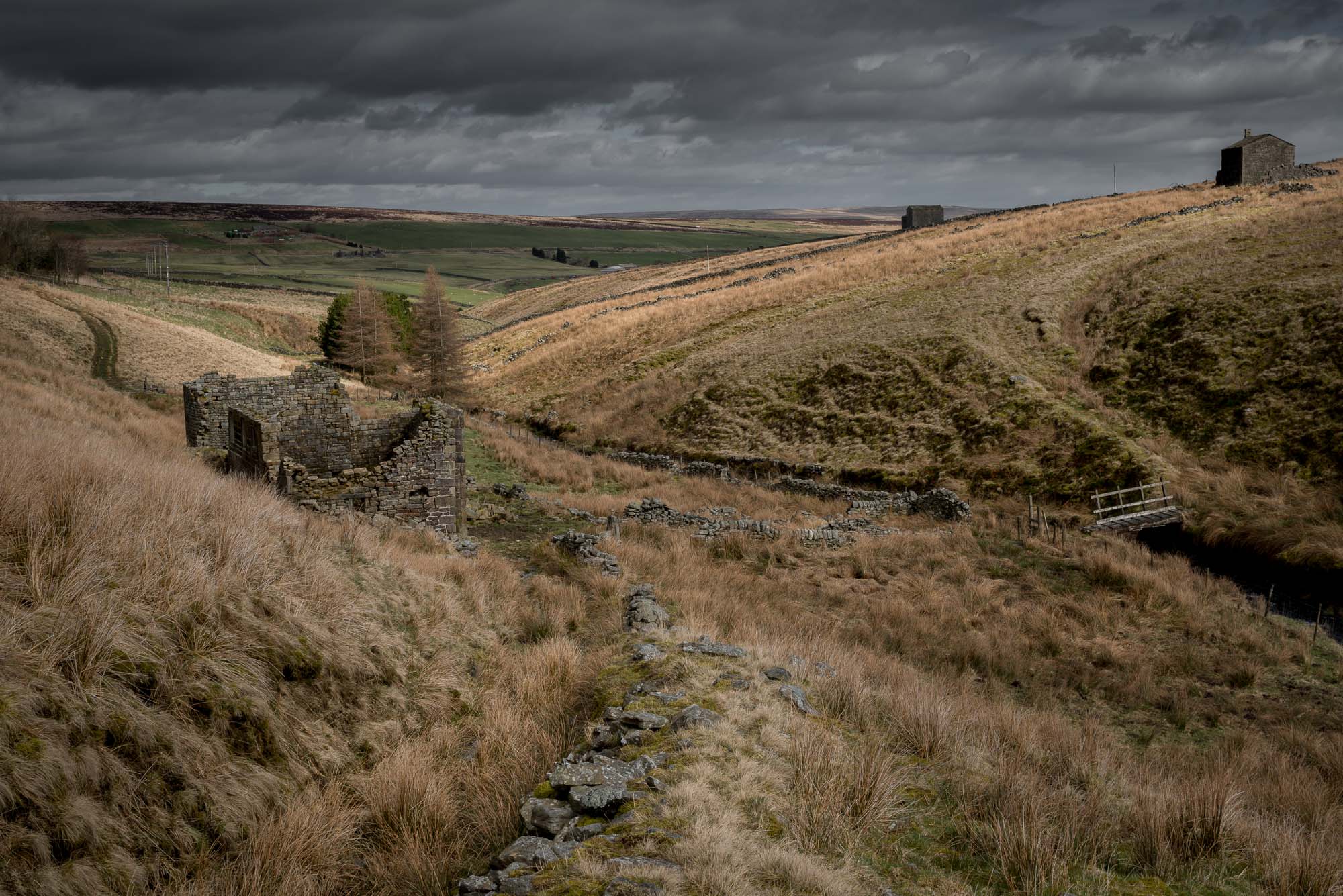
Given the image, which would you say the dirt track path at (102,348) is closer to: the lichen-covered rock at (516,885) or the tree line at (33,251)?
the tree line at (33,251)

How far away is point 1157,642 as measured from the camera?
15672mm

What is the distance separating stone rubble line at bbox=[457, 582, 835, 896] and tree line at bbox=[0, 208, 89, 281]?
275ft

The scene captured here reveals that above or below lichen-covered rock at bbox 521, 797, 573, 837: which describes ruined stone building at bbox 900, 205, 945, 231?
above

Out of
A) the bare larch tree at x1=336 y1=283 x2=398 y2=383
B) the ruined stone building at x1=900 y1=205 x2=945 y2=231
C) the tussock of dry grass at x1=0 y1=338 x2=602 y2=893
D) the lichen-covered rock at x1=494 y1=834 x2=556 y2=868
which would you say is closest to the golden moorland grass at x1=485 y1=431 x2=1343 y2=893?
the lichen-covered rock at x1=494 y1=834 x2=556 y2=868

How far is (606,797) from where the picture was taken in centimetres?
545

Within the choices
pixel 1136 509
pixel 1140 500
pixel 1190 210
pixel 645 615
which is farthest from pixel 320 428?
pixel 1190 210

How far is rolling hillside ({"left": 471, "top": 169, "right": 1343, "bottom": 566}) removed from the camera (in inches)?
1038

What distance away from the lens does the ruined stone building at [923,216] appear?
292 ft

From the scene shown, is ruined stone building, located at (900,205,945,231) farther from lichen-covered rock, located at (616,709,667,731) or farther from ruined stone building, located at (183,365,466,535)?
lichen-covered rock, located at (616,709,667,731)

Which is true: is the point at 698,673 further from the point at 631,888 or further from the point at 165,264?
the point at 165,264

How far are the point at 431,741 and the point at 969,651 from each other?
10.8 m

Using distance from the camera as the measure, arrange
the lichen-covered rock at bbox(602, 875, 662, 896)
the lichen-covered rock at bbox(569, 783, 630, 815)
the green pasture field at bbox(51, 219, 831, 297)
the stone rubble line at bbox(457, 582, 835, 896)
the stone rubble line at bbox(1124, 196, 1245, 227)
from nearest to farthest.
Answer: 1. the lichen-covered rock at bbox(602, 875, 662, 896)
2. the stone rubble line at bbox(457, 582, 835, 896)
3. the lichen-covered rock at bbox(569, 783, 630, 815)
4. the stone rubble line at bbox(1124, 196, 1245, 227)
5. the green pasture field at bbox(51, 219, 831, 297)

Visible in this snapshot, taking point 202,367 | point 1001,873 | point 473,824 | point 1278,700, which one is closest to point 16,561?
point 473,824

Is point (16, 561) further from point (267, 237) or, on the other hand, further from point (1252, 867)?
point (267, 237)
